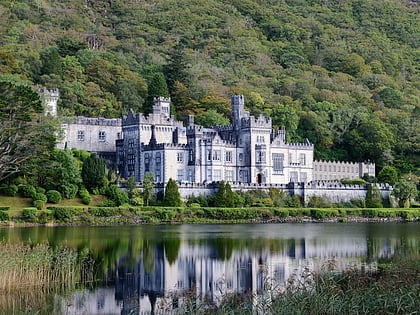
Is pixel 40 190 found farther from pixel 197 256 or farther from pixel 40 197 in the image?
pixel 197 256

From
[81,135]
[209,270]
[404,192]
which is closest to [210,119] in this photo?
[81,135]

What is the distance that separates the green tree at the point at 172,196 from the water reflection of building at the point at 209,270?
896 inches

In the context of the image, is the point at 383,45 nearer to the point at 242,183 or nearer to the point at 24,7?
the point at 24,7

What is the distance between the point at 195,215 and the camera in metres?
65.4

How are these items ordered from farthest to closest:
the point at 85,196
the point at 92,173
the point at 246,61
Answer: the point at 246,61, the point at 92,173, the point at 85,196

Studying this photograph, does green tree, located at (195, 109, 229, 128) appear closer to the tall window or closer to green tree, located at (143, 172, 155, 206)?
the tall window

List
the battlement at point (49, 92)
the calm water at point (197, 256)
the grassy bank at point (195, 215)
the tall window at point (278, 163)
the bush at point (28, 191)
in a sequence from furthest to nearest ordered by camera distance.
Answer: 1. the tall window at point (278, 163)
2. the battlement at point (49, 92)
3. the bush at point (28, 191)
4. the grassy bank at point (195, 215)
5. the calm water at point (197, 256)

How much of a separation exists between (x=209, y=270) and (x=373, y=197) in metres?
46.5

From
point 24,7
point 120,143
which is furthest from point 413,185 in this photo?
point 24,7

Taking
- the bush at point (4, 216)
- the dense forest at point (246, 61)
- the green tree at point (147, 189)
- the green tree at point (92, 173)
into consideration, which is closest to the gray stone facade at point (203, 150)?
the green tree at point (147, 189)

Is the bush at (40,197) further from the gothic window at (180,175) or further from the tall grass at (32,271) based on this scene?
the tall grass at (32,271)

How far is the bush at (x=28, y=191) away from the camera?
6217 centimetres

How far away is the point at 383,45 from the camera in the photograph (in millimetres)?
160250

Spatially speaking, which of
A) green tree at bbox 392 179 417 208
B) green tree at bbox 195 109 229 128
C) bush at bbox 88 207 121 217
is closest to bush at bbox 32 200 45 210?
bush at bbox 88 207 121 217
